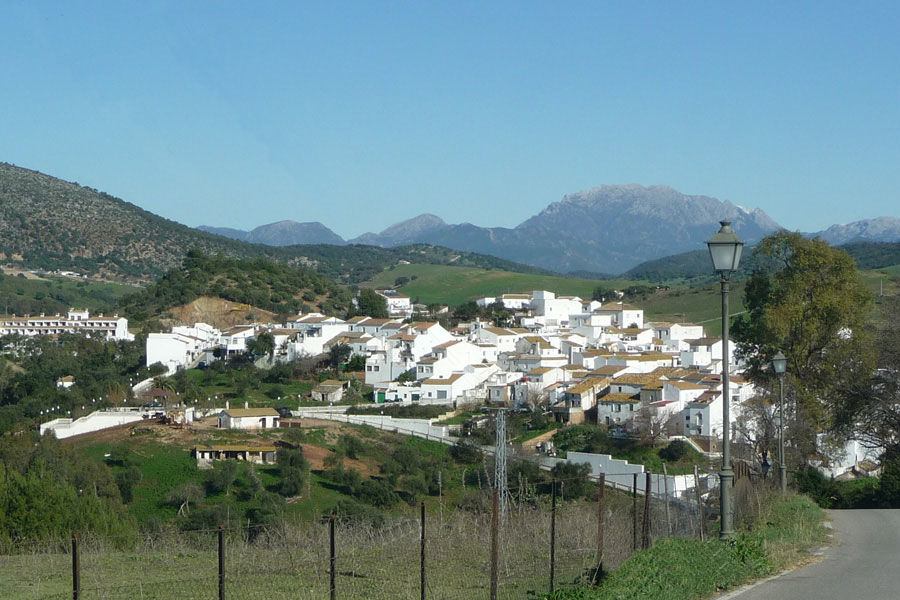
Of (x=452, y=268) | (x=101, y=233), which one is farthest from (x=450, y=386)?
(x=452, y=268)

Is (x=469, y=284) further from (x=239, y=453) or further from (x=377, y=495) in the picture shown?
(x=377, y=495)

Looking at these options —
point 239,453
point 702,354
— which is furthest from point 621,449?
point 702,354

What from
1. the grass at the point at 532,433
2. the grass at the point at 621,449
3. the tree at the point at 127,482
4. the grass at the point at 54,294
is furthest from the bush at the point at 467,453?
the grass at the point at 54,294

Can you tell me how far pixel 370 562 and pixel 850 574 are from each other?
195 inches

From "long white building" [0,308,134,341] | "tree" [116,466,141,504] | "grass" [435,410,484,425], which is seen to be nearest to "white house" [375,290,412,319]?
"long white building" [0,308,134,341]

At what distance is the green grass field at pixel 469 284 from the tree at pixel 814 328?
9111 cm

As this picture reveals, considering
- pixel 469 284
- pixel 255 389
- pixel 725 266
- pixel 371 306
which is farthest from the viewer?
pixel 469 284

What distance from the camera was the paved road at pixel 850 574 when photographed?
8.98 metres

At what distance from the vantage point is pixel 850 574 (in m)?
9.91

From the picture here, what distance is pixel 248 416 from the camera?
4178cm

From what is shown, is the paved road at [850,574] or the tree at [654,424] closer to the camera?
the paved road at [850,574]

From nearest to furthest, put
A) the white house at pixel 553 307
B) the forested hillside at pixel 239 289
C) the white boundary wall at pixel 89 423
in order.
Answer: the white boundary wall at pixel 89 423
the forested hillside at pixel 239 289
the white house at pixel 553 307

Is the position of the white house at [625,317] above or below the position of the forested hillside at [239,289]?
below

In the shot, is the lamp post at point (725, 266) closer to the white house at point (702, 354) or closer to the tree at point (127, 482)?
the tree at point (127, 482)
